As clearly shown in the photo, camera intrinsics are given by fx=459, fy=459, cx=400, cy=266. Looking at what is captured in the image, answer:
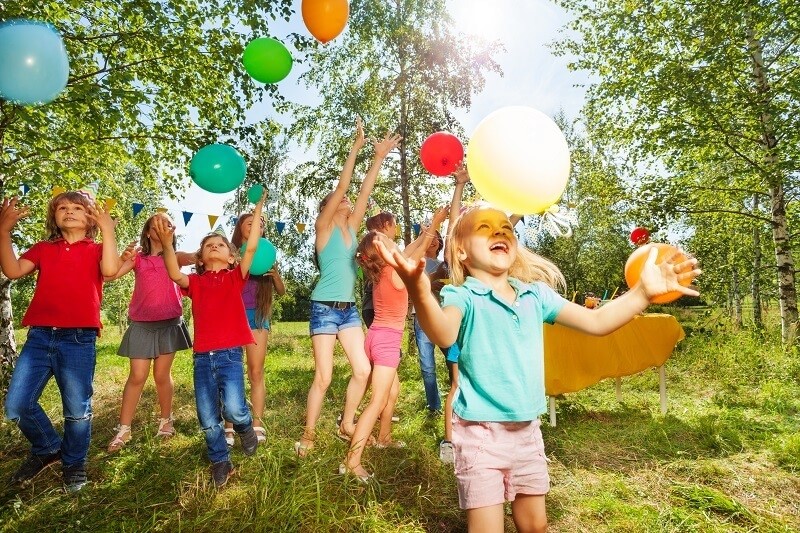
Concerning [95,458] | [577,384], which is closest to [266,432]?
[95,458]

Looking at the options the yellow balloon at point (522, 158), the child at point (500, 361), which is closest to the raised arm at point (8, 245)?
the child at point (500, 361)

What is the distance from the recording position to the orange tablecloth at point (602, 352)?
443cm

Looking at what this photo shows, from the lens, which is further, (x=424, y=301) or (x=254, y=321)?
(x=254, y=321)

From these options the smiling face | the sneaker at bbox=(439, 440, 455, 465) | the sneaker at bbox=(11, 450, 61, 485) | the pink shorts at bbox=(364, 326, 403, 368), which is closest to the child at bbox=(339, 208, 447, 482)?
the pink shorts at bbox=(364, 326, 403, 368)

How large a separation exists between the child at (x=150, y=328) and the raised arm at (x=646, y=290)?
3.44 m

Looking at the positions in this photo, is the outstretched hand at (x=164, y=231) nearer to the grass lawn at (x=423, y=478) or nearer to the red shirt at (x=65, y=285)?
the red shirt at (x=65, y=285)

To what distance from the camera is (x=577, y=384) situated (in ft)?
14.5

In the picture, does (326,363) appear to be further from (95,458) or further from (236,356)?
(95,458)

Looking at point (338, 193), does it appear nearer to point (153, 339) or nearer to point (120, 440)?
point (153, 339)

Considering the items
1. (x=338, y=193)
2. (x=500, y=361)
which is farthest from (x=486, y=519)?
(x=338, y=193)

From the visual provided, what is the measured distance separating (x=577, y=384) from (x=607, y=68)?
783cm

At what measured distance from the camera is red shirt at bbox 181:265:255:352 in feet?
9.74

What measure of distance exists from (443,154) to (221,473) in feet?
9.43

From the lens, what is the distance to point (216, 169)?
145 inches
